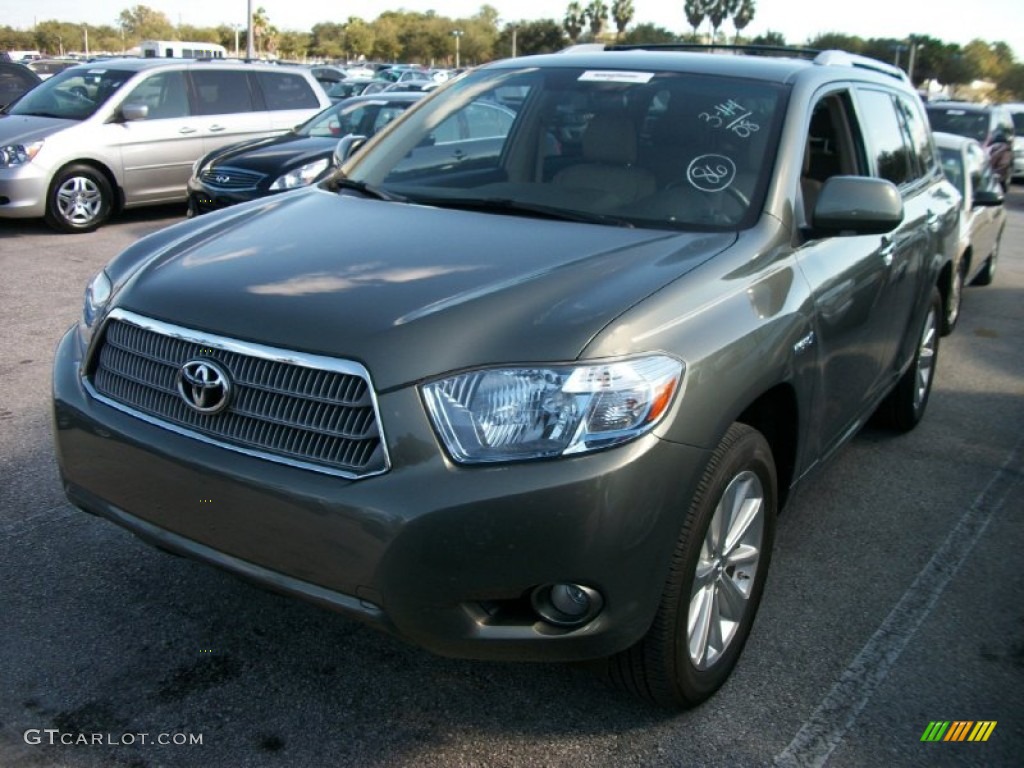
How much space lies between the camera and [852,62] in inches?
175

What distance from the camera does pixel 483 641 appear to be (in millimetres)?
2420

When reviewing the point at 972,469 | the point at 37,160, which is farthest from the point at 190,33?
the point at 972,469

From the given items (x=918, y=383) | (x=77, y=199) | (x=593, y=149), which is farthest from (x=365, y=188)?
(x=77, y=199)

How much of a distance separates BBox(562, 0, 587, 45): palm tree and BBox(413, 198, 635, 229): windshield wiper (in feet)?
315

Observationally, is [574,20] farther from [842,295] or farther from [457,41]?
[842,295]

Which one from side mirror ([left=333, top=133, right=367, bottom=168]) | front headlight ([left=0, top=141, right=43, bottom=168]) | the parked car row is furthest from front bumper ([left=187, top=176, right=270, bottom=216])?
the parked car row

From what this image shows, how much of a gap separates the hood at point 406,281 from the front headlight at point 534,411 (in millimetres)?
53

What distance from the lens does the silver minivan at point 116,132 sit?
10164 millimetres

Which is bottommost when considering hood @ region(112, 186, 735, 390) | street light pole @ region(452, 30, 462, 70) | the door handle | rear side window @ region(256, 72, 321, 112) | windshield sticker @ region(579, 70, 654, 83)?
the door handle

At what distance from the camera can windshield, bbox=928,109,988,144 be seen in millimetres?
16953

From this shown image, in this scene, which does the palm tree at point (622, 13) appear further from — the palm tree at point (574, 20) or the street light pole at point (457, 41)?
the street light pole at point (457, 41)

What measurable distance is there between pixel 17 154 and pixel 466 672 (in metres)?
9.01

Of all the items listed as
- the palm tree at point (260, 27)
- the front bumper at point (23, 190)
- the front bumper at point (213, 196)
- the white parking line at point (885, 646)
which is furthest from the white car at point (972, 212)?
the palm tree at point (260, 27)

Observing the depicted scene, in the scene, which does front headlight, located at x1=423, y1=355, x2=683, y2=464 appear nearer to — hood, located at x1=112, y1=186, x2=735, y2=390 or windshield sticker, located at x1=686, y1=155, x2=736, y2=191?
hood, located at x1=112, y1=186, x2=735, y2=390
